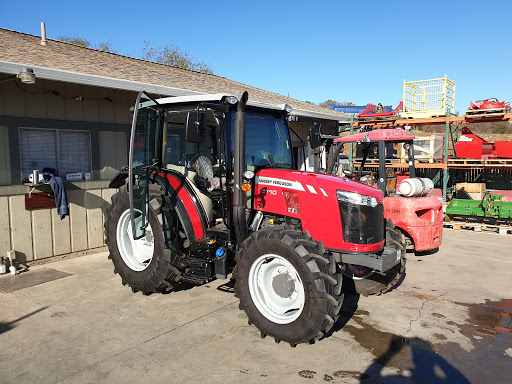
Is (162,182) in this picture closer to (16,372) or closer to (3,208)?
(16,372)

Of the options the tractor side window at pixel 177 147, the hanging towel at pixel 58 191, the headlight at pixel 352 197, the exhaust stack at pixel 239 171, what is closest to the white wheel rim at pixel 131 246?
the tractor side window at pixel 177 147

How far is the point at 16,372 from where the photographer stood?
317 centimetres

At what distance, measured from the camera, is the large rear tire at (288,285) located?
3.32 m

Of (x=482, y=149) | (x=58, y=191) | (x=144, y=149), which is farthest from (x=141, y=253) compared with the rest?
(x=482, y=149)

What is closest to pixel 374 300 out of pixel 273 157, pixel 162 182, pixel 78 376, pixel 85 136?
pixel 273 157

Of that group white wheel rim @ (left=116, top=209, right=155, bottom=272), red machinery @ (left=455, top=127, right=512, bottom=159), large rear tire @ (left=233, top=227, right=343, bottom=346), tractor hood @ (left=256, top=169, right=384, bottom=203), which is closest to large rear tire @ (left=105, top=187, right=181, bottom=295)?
white wheel rim @ (left=116, top=209, right=155, bottom=272)

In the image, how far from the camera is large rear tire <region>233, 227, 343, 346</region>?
3322 mm

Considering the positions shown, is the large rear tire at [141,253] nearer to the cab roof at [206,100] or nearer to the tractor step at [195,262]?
the tractor step at [195,262]

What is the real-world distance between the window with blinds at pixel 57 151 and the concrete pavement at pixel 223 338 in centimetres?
177

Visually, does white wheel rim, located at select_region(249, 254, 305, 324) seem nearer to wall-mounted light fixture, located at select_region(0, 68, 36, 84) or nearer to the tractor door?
the tractor door

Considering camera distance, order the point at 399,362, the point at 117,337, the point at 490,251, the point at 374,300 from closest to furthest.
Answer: the point at 399,362, the point at 117,337, the point at 374,300, the point at 490,251

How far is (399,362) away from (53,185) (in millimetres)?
5486

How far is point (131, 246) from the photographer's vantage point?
5125mm

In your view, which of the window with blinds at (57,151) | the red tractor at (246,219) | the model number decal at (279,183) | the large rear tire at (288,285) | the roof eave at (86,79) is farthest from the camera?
the window with blinds at (57,151)
